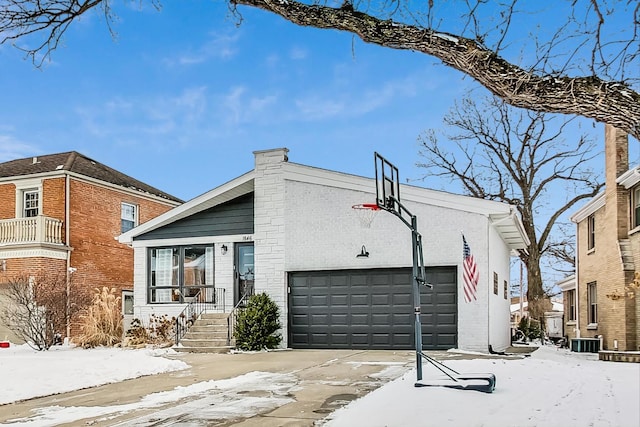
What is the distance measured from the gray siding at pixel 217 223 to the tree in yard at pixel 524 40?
474 inches

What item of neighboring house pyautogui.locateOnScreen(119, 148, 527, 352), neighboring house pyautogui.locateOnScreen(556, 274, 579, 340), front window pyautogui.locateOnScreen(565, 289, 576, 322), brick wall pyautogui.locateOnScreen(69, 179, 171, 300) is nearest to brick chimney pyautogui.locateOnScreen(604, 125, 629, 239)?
neighboring house pyautogui.locateOnScreen(119, 148, 527, 352)

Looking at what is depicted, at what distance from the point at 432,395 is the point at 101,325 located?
12.5m

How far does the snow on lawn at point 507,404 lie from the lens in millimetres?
6590

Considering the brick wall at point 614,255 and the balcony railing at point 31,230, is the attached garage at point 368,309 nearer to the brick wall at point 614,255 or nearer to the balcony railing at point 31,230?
the brick wall at point 614,255

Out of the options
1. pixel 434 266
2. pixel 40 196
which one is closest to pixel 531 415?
pixel 434 266

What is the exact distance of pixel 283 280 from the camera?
16625 mm

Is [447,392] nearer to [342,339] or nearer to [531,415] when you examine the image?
[531,415]

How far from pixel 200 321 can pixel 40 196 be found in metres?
9.10

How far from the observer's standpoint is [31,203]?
22.4m

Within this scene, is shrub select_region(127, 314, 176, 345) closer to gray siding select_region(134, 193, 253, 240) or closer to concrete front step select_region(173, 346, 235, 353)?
concrete front step select_region(173, 346, 235, 353)

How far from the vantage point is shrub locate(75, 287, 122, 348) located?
17422 millimetres

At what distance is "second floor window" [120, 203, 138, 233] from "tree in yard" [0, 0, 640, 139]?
19.9m

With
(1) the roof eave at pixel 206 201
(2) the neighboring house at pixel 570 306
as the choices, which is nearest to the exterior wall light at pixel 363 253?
(1) the roof eave at pixel 206 201

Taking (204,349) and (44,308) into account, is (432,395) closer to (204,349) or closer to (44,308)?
(204,349)
